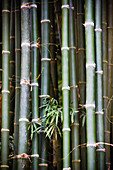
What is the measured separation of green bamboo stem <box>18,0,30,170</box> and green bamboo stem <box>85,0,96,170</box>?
0.51m

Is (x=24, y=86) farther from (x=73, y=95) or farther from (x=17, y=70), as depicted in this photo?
(x=73, y=95)

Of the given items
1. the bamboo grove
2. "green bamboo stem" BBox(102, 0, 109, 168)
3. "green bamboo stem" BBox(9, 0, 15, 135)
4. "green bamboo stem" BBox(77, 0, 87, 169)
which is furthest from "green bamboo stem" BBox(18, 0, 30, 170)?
"green bamboo stem" BBox(102, 0, 109, 168)

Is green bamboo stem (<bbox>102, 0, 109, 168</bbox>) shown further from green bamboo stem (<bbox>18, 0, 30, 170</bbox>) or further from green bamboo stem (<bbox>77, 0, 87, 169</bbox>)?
green bamboo stem (<bbox>18, 0, 30, 170</bbox>)

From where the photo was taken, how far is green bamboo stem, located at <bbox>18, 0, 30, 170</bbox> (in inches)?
95.3

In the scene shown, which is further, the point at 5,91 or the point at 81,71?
the point at 81,71

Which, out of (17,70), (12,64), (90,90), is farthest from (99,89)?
(12,64)

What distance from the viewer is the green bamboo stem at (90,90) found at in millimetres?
2318

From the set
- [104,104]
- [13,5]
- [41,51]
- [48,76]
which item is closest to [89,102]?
[104,104]

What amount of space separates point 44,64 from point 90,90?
52cm

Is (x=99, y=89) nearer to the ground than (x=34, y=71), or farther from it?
nearer to the ground

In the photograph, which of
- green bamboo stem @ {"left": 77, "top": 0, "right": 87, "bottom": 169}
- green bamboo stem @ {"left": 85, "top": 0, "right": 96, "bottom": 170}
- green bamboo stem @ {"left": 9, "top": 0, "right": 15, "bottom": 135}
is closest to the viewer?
green bamboo stem @ {"left": 85, "top": 0, "right": 96, "bottom": 170}

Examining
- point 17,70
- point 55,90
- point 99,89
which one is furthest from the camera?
point 55,90

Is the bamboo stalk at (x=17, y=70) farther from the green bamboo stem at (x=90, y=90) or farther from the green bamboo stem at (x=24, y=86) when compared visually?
the green bamboo stem at (x=90, y=90)

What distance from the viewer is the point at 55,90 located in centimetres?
294
